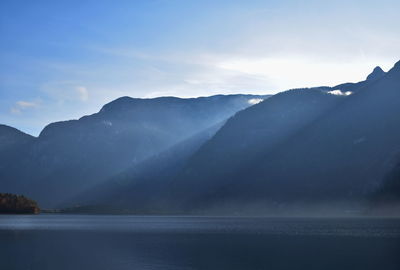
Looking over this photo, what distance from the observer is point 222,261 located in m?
98.1

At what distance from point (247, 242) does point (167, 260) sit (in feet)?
131

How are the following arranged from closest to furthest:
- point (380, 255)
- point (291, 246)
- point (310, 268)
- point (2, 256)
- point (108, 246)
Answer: point (310, 268) → point (380, 255) → point (2, 256) → point (291, 246) → point (108, 246)

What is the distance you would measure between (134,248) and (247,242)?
29.6 m

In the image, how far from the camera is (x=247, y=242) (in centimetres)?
13638

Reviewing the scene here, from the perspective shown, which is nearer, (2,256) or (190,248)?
(2,256)

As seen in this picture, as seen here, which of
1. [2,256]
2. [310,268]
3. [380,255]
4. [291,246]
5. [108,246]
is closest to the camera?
[310,268]

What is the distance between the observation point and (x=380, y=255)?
99188 mm

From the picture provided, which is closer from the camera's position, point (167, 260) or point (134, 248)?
point (167, 260)

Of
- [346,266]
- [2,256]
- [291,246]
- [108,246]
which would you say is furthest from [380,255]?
[2,256]

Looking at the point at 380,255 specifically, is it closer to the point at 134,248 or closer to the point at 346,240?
the point at 346,240

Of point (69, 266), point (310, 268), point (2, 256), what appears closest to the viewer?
point (310, 268)

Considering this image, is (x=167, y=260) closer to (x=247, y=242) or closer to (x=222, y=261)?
(x=222, y=261)

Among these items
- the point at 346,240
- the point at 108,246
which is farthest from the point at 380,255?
the point at 108,246

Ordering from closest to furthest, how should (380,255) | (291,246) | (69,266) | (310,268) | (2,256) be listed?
(310,268)
(69,266)
(380,255)
(2,256)
(291,246)
